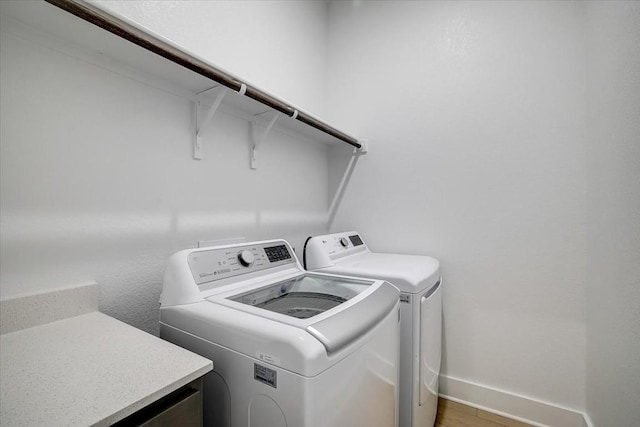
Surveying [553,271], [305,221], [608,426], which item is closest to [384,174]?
[305,221]

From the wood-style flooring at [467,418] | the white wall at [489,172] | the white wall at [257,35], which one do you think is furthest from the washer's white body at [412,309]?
the white wall at [257,35]

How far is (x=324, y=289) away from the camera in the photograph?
1241 millimetres

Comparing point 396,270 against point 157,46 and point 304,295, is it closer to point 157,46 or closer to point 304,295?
point 304,295

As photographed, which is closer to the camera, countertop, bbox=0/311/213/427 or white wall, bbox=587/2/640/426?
countertop, bbox=0/311/213/427

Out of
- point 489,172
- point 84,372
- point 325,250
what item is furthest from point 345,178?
point 84,372

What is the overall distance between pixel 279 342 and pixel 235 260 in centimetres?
56

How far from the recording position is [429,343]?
55.6 inches

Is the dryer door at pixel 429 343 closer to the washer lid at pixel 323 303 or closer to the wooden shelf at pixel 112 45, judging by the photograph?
the washer lid at pixel 323 303

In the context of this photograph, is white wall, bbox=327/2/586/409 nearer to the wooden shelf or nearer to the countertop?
the wooden shelf

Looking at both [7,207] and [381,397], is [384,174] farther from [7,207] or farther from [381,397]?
[7,207]

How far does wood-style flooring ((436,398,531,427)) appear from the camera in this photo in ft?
5.37

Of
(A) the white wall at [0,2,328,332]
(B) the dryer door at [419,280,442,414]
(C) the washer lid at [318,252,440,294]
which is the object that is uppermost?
(A) the white wall at [0,2,328,332]

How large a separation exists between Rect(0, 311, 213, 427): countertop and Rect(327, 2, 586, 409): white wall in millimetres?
1700

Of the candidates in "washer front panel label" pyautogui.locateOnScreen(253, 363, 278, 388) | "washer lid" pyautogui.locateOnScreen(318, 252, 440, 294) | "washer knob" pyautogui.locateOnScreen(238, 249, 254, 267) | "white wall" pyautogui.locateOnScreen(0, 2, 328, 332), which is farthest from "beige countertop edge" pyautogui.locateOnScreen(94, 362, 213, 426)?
"washer lid" pyautogui.locateOnScreen(318, 252, 440, 294)
